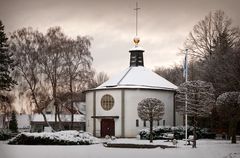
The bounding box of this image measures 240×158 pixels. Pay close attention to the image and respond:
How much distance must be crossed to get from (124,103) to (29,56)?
7.71 metres

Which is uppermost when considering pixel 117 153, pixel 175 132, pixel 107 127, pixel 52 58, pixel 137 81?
pixel 52 58

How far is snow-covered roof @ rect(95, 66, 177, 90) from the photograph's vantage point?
114 feet

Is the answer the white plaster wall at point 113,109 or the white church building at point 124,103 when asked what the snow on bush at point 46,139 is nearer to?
the white church building at point 124,103

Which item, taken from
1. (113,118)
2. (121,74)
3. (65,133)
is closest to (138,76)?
(121,74)

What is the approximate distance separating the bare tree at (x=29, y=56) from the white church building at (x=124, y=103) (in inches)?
166

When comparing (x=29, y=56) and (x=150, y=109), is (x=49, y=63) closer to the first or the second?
(x=29, y=56)

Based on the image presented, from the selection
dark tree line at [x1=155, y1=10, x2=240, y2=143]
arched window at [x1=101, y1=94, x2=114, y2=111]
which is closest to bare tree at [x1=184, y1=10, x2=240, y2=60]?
dark tree line at [x1=155, y1=10, x2=240, y2=143]

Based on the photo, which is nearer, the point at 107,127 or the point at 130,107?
the point at 130,107

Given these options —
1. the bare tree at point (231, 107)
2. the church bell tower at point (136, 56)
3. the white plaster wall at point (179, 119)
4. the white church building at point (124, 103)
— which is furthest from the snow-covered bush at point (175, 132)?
the church bell tower at point (136, 56)

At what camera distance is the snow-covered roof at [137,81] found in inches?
1363

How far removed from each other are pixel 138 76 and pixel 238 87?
10583 millimetres

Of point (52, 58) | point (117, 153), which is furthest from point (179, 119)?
point (117, 153)

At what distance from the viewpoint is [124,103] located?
33656 millimetres

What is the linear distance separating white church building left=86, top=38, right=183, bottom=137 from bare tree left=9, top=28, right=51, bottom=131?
13.8ft
